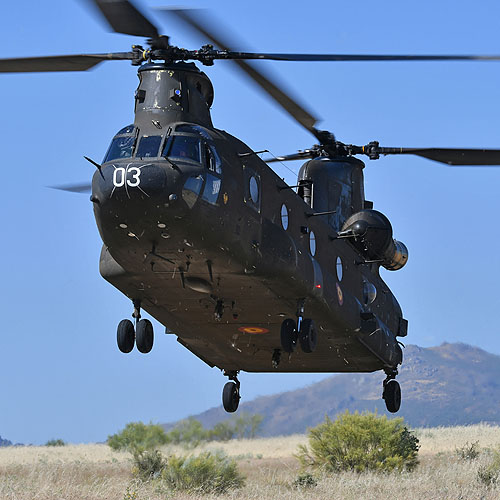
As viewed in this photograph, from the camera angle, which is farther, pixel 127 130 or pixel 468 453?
A: pixel 468 453

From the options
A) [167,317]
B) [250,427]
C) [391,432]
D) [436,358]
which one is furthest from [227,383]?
[436,358]

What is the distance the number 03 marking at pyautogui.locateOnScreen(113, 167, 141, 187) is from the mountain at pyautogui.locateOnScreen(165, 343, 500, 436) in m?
48.5

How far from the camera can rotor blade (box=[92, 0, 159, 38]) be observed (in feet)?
44.6

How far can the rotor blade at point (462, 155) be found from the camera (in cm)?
1819

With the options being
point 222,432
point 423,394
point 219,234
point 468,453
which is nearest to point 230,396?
point 219,234

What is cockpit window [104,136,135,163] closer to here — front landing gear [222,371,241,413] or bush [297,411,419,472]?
front landing gear [222,371,241,413]

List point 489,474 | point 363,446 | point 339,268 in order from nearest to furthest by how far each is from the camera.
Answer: point 339,268 → point 489,474 → point 363,446

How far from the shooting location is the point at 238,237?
49.8 feet

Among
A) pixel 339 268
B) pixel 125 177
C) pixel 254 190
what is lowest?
pixel 339 268

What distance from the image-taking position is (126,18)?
14.2 metres

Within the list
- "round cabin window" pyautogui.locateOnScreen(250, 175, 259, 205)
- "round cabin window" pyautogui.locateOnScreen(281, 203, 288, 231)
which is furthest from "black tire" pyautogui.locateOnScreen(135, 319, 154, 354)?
"round cabin window" pyautogui.locateOnScreen(250, 175, 259, 205)

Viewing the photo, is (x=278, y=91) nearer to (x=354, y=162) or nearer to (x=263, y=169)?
(x=263, y=169)

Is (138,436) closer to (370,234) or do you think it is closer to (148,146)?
(370,234)

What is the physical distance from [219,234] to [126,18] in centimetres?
342
